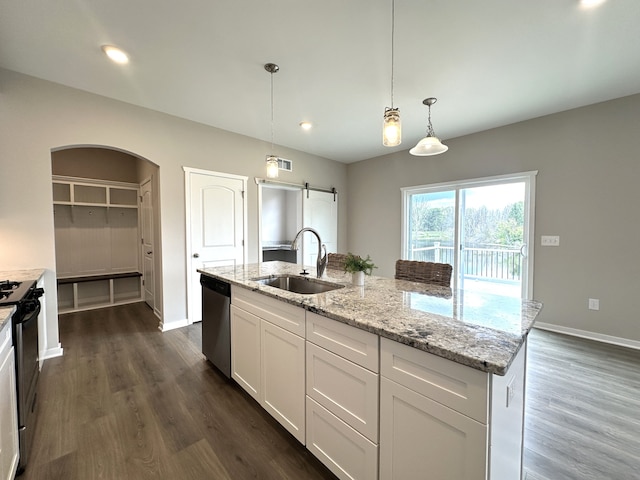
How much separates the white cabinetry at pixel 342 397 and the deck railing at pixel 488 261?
11.9 ft

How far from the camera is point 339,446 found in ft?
4.31

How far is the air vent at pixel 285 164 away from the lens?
467 cm

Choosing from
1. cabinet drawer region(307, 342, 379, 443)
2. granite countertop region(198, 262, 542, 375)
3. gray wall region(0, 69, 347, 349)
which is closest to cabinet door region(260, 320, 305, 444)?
cabinet drawer region(307, 342, 379, 443)

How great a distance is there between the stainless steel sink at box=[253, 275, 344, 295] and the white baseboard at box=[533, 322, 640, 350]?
3.33 meters

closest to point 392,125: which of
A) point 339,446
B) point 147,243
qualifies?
point 339,446

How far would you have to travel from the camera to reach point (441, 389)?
928mm

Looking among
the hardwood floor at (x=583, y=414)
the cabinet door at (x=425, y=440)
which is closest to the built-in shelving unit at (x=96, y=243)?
the cabinet door at (x=425, y=440)

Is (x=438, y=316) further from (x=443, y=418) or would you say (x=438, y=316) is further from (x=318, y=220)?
(x=318, y=220)

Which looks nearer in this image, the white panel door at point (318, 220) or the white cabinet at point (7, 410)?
the white cabinet at point (7, 410)

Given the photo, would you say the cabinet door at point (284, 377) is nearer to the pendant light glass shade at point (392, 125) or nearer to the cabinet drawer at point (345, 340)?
the cabinet drawer at point (345, 340)

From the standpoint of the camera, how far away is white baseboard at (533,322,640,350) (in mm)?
2979

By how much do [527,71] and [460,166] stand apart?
5.89 ft

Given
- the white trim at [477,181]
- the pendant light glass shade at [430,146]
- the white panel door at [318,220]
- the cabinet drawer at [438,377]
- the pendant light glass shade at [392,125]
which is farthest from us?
the white panel door at [318,220]

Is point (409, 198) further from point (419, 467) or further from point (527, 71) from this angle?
point (419, 467)
